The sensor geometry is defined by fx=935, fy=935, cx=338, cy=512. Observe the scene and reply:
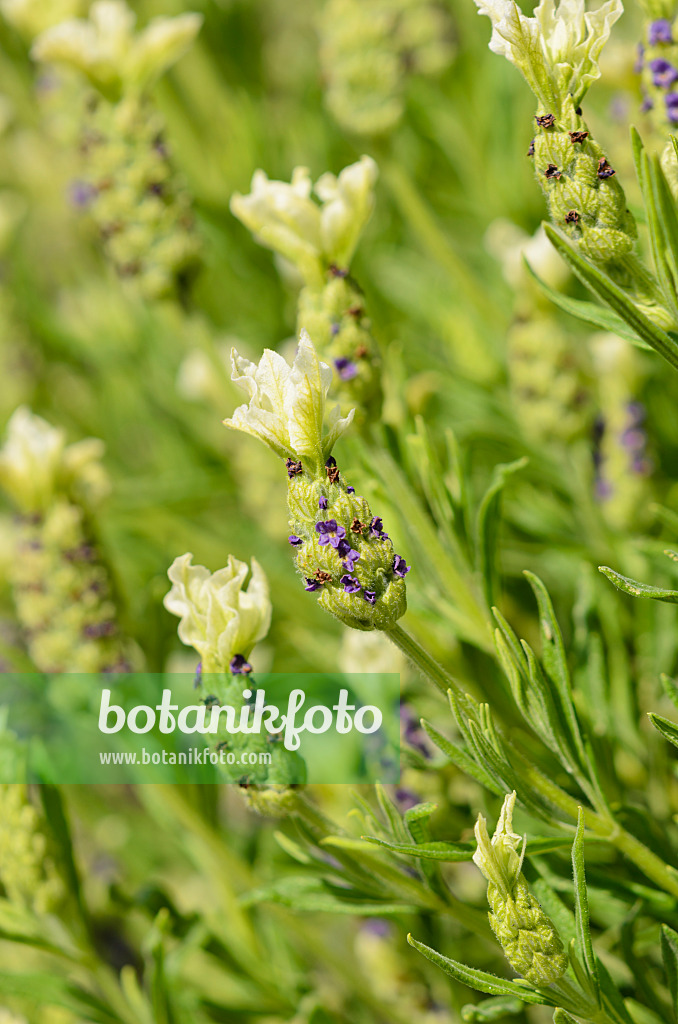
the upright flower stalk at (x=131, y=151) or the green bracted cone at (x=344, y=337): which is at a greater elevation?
the upright flower stalk at (x=131, y=151)

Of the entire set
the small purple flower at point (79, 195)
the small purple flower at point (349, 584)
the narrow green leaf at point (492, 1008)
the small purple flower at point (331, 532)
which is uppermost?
the small purple flower at point (79, 195)

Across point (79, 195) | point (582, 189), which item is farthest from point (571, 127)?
point (79, 195)

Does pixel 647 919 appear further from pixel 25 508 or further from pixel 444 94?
pixel 444 94

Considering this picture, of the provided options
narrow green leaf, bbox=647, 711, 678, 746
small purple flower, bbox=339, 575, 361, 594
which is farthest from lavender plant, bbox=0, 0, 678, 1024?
narrow green leaf, bbox=647, 711, 678, 746

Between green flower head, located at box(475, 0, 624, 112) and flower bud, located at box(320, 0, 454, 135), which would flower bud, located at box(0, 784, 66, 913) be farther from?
flower bud, located at box(320, 0, 454, 135)

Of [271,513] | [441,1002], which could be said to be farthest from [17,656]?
[441,1002]

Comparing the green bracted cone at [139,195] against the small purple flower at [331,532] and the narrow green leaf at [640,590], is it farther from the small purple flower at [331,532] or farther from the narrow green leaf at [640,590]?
the narrow green leaf at [640,590]

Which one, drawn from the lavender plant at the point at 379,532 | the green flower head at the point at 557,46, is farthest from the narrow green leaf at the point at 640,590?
the green flower head at the point at 557,46

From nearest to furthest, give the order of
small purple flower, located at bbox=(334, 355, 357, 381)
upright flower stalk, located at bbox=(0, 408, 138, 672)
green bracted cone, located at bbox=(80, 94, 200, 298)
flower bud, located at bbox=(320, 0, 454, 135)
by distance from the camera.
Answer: small purple flower, located at bbox=(334, 355, 357, 381), upright flower stalk, located at bbox=(0, 408, 138, 672), green bracted cone, located at bbox=(80, 94, 200, 298), flower bud, located at bbox=(320, 0, 454, 135)
